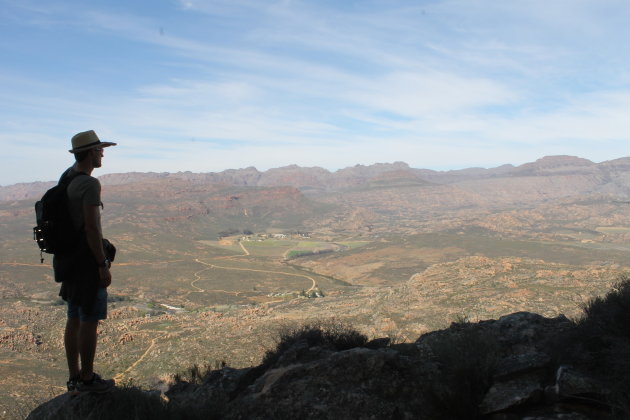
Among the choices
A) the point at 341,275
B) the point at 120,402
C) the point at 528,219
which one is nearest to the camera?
the point at 120,402

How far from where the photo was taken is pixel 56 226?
5.03 metres

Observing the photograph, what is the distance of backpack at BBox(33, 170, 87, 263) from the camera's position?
16.4ft

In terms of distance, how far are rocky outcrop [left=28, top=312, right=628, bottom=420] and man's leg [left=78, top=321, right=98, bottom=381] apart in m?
0.28

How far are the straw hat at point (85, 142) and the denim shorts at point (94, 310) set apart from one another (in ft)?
5.88

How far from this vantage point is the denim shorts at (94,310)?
529cm

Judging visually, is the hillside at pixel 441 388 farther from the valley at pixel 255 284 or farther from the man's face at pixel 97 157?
the valley at pixel 255 284

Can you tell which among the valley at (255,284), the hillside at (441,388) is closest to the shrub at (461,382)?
the hillside at (441,388)

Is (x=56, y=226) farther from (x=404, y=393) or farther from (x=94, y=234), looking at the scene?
(x=404, y=393)

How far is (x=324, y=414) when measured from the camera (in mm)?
5590

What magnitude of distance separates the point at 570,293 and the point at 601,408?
2160cm

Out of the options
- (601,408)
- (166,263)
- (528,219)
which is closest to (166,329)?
(601,408)

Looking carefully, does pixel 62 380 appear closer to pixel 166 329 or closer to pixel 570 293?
pixel 166 329

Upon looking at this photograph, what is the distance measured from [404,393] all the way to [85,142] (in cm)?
542

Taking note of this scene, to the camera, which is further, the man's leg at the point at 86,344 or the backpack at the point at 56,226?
the man's leg at the point at 86,344
